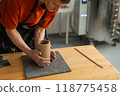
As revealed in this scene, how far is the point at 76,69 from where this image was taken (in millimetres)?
1010

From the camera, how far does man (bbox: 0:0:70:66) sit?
1000 millimetres

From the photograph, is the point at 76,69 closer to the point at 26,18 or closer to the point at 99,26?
the point at 26,18

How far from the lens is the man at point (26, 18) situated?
3.28 ft

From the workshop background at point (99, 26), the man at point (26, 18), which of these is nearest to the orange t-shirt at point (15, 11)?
the man at point (26, 18)

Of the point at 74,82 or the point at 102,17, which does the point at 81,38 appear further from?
the point at 74,82

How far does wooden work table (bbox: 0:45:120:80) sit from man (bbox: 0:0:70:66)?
113 mm

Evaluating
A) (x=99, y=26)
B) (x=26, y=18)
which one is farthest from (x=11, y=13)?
(x=99, y=26)

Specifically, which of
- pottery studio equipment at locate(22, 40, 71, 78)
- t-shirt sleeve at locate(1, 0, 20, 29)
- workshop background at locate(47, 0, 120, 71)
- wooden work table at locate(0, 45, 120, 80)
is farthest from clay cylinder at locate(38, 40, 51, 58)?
workshop background at locate(47, 0, 120, 71)

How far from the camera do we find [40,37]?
1307 millimetres

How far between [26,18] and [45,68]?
0.44 m

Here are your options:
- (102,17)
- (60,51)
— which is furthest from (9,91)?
(102,17)

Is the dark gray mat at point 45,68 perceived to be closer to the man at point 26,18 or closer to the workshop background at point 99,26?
the man at point 26,18

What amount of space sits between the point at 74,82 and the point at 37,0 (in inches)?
25.5

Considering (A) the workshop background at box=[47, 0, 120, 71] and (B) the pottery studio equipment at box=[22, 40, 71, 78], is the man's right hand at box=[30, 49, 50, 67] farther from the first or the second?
(A) the workshop background at box=[47, 0, 120, 71]
